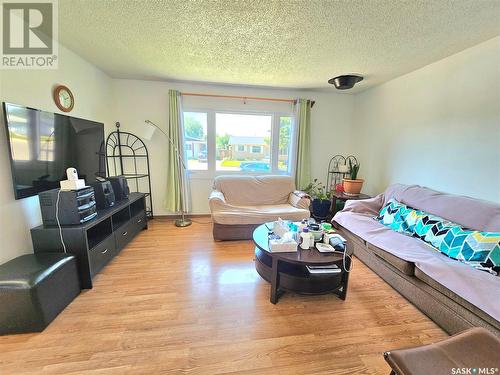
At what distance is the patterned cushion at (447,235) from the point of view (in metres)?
1.64

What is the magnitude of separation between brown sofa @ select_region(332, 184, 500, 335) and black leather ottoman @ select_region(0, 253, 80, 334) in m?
2.35

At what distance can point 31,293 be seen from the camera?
1435 millimetres

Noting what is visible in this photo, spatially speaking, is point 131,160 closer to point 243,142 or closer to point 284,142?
point 243,142

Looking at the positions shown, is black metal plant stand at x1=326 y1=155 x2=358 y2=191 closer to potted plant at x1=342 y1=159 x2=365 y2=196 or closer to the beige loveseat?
potted plant at x1=342 y1=159 x2=365 y2=196

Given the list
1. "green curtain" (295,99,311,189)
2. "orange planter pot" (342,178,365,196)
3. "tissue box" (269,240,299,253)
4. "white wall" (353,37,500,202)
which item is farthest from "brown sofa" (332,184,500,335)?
"green curtain" (295,99,311,189)

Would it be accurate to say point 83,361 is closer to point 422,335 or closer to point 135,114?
point 422,335

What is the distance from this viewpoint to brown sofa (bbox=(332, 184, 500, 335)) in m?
1.40

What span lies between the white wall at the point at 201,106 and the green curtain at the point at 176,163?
0.53 feet

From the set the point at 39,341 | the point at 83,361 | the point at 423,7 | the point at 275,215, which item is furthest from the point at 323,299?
the point at 423,7

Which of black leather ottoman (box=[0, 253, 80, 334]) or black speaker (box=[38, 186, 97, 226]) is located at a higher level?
black speaker (box=[38, 186, 97, 226])

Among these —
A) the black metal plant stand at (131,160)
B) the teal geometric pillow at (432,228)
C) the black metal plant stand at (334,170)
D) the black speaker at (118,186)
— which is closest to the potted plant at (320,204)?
the black metal plant stand at (334,170)

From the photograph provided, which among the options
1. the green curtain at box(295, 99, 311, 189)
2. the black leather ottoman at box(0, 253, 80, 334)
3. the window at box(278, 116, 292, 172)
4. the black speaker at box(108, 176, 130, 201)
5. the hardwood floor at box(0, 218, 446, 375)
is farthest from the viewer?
the window at box(278, 116, 292, 172)

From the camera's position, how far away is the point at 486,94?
2090 millimetres

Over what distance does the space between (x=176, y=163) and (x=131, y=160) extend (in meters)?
0.77
